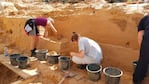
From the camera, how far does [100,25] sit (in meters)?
4.94

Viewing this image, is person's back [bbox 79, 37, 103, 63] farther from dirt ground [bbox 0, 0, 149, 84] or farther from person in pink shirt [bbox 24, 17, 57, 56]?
person in pink shirt [bbox 24, 17, 57, 56]

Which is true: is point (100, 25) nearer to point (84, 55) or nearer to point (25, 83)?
point (84, 55)

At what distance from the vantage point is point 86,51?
424 centimetres

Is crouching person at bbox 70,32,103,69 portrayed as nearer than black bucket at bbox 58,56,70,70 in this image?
Yes

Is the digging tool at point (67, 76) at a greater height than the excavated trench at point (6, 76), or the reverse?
the digging tool at point (67, 76)

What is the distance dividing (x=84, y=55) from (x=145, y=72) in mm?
1464

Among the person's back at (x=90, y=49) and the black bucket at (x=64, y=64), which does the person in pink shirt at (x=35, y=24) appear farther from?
the person's back at (x=90, y=49)

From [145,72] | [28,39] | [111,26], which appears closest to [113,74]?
[145,72]

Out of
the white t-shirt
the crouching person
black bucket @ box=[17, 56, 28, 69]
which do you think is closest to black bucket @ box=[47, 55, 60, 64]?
black bucket @ box=[17, 56, 28, 69]

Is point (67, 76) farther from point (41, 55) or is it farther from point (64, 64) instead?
point (41, 55)

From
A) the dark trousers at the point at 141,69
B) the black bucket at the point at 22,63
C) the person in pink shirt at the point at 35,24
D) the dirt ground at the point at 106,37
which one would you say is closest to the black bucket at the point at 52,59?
the dirt ground at the point at 106,37

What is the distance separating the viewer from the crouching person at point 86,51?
13.4 ft

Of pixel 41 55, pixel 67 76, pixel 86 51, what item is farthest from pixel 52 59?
pixel 86 51

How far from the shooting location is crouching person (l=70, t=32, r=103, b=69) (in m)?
4.09
